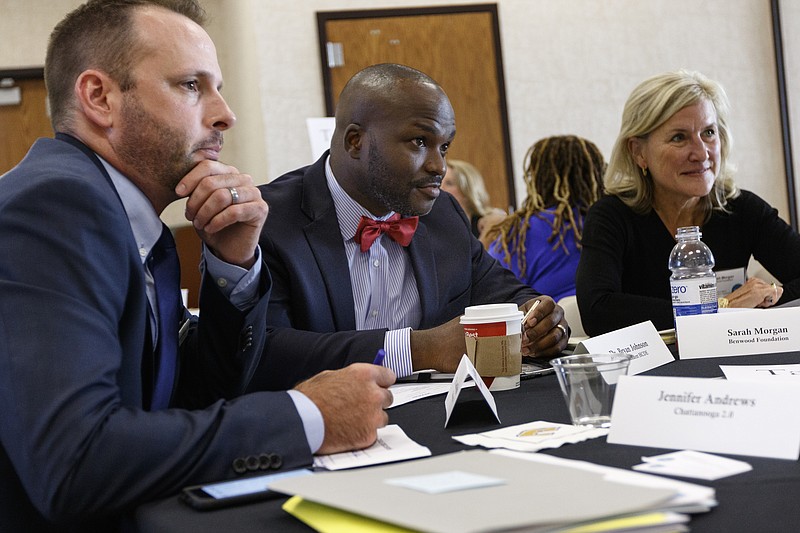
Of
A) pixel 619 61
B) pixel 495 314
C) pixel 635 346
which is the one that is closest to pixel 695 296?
pixel 635 346

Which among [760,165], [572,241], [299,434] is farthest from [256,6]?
[299,434]

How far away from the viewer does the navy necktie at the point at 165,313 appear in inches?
53.8

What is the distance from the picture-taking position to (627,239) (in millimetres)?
2752

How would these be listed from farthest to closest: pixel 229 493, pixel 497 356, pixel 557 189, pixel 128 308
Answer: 1. pixel 557 189
2. pixel 497 356
3. pixel 128 308
4. pixel 229 493

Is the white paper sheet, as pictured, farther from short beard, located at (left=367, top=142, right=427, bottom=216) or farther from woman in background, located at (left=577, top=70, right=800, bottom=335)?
woman in background, located at (left=577, top=70, right=800, bottom=335)

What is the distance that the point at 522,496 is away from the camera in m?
0.74

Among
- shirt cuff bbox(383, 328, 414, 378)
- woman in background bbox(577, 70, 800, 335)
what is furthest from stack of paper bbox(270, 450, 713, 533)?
woman in background bbox(577, 70, 800, 335)

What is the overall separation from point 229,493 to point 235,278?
0.62m

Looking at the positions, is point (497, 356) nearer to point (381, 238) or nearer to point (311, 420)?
point (311, 420)

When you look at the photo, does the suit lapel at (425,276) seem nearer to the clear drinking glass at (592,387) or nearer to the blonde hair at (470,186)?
the clear drinking glass at (592,387)

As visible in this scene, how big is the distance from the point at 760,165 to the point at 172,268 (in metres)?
5.44

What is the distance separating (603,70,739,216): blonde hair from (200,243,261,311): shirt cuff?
1614mm

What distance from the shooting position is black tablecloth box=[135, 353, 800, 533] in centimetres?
77

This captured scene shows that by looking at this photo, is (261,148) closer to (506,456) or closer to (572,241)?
(572,241)
